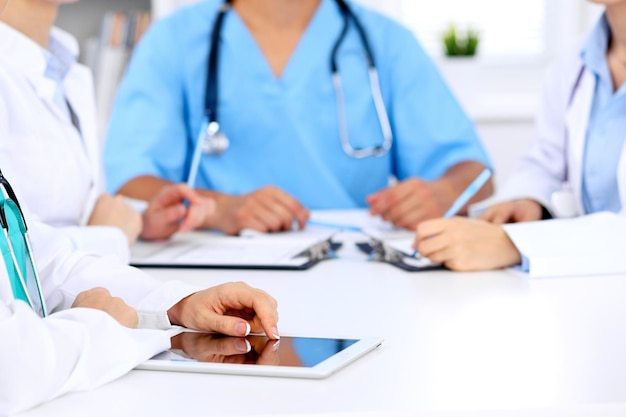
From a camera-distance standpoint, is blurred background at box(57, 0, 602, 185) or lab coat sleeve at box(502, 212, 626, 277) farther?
blurred background at box(57, 0, 602, 185)

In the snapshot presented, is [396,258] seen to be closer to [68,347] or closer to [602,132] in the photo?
[602,132]

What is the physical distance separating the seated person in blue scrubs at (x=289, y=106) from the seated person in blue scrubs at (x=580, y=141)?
0.66 feet

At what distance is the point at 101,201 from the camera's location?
54.6 inches

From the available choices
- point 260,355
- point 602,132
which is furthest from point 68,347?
point 602,132

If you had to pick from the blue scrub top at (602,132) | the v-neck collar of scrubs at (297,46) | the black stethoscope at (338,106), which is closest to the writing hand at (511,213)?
the blue scrub top at (602,132)

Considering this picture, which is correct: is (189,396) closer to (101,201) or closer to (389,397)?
(389,397)

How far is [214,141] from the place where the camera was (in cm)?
182

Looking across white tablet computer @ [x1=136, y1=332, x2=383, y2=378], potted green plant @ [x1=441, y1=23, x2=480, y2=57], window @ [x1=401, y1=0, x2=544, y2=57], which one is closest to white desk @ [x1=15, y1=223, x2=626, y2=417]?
white tablet computer @ [x1=136, y1=332, x2=383, y2=378]

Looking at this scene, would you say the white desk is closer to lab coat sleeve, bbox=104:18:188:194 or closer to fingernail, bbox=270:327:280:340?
fingernail, bbox=270:327:280:340

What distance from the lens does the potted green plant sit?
2856 millimetres

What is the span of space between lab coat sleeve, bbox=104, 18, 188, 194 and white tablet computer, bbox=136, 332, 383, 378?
40.5 inches

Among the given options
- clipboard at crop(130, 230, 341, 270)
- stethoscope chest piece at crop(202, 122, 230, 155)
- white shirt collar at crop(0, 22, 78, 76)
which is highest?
white shirt collar at crop(0, 22, 78, 76)

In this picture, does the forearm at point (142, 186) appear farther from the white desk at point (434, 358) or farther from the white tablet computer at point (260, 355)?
the white tablet computer at point (260, 355)

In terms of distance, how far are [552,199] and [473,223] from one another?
1.16ft
